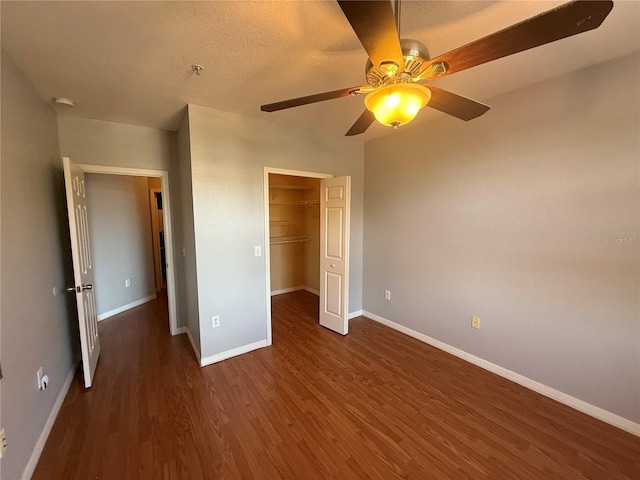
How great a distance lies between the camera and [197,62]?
176 cm

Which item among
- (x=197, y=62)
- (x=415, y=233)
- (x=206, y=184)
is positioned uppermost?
(x=197, y=62)

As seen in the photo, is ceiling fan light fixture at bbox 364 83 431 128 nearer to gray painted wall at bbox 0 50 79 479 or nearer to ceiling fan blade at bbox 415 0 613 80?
ceiling fan blade at bbox 415 0 613 80

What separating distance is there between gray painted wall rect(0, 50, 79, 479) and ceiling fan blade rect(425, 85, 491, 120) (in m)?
2.43

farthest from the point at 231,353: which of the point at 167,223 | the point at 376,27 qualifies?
the point at 376,27

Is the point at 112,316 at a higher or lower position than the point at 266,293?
lower

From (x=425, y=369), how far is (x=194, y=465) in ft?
6.76

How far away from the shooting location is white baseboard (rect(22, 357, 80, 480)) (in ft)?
5.05

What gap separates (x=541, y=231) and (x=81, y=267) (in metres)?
3.92

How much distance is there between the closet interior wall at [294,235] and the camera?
4879 millimetres

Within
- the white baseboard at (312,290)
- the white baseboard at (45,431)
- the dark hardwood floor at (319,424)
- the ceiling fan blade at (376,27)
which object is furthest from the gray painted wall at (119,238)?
the ceiling fan blade at (376,27)

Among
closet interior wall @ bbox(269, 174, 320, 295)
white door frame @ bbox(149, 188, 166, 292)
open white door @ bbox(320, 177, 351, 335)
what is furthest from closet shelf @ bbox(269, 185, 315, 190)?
white door frame @ bbox(149, 188, 166, 292)

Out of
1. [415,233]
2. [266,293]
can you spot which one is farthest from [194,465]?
[415,233]

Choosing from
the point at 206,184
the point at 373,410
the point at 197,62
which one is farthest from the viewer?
the point at 206,184

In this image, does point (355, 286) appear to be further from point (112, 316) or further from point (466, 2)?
point (112, 316)
